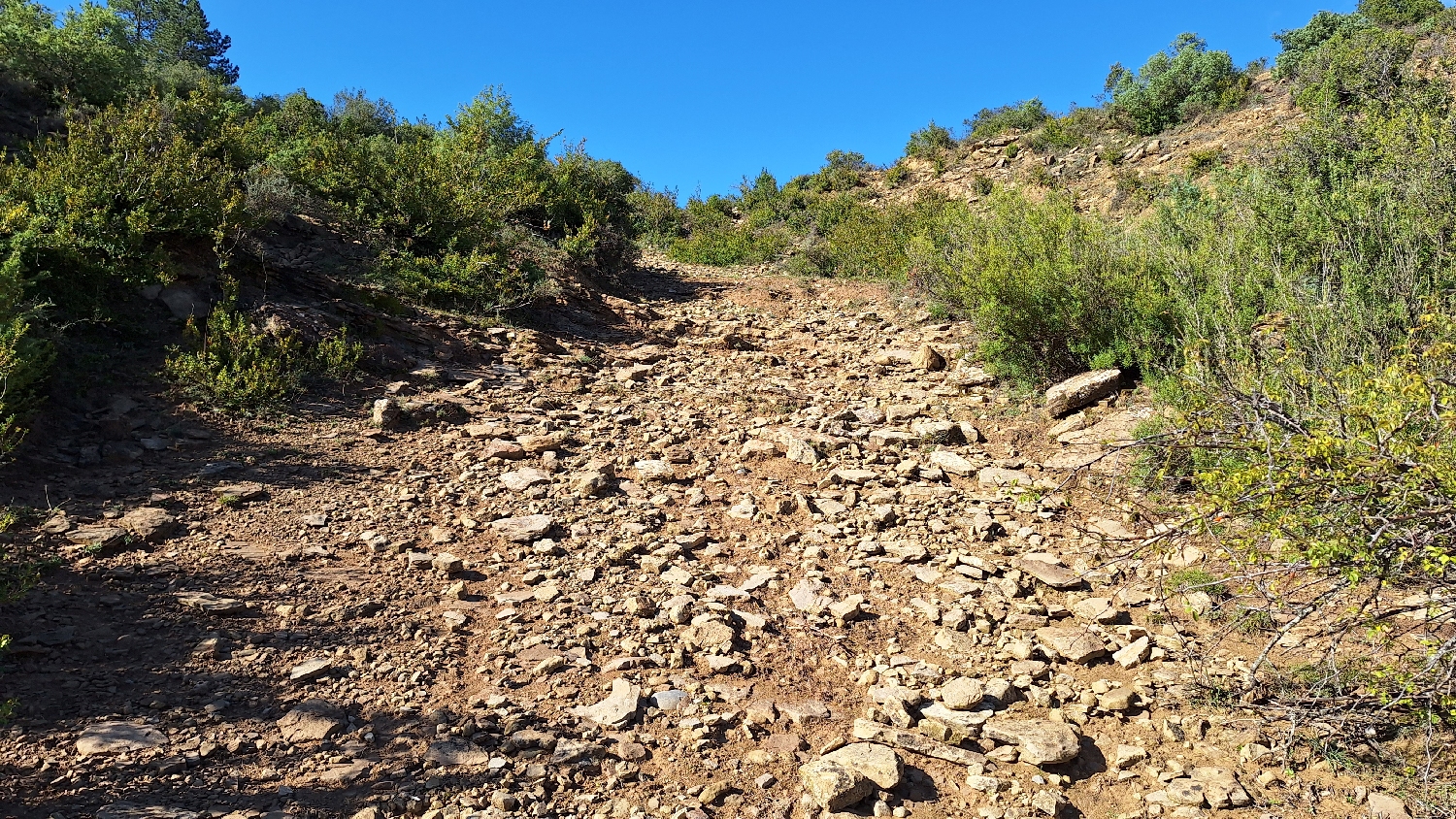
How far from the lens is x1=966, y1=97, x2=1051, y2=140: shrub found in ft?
69.7

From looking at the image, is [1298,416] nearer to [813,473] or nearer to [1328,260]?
[813,473]

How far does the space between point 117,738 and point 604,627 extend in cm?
191

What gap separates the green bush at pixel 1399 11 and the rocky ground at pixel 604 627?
15.8 meters

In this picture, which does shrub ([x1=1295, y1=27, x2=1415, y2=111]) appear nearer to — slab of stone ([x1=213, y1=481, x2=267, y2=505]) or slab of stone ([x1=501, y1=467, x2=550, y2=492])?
slab of stone ([x1=501, y1=467, x2=550, y2=492])

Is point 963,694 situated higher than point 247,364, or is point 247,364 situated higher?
point 247,364

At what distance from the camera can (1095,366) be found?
6.79 meters

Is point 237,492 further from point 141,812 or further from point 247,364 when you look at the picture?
point 141,812

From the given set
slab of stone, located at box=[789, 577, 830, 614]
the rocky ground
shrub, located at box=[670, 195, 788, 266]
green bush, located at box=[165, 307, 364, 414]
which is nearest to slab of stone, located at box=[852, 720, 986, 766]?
the rocky ground

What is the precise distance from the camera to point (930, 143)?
22.5 meters

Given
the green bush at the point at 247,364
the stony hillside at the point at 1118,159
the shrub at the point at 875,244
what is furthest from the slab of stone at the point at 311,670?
the stony hillside at the point at 1118,159

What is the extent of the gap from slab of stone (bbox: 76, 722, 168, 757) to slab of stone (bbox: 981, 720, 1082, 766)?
10.4ft

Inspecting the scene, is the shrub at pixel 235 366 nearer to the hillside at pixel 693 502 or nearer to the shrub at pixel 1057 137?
the hillside at pixel 693 502

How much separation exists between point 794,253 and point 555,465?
427 inches

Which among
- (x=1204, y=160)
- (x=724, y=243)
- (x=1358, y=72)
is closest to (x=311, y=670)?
(x=724, y=243)
